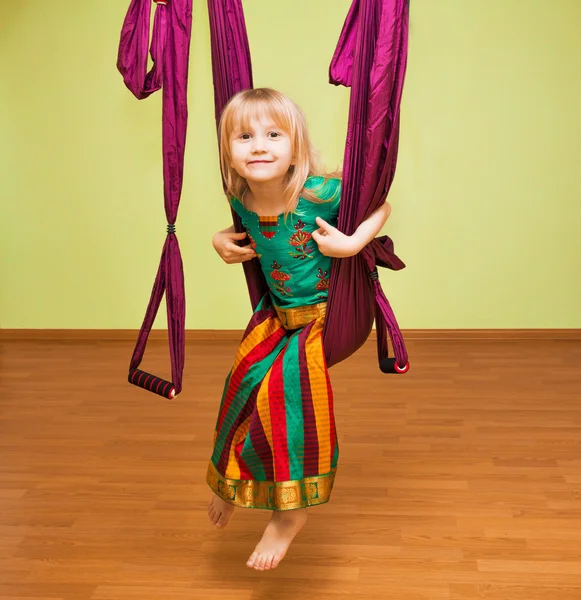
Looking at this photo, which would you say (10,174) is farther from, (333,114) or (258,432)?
(258,432)

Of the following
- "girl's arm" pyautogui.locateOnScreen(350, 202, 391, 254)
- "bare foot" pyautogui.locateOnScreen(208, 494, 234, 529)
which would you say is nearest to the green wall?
"girl's arm" pyautogui.locateOnScreen(350, 202, 391, 254)

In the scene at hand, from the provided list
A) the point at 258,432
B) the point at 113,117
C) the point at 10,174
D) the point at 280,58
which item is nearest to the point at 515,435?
the point at 258,432

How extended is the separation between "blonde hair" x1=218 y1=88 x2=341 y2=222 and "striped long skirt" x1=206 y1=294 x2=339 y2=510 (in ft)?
0.98

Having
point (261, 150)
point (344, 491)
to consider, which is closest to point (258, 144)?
point (261, 150)

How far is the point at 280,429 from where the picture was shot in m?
1.88

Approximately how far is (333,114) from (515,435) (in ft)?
5.48

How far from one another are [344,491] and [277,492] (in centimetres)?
72

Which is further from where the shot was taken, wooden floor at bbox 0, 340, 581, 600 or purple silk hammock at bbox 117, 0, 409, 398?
wooden floor at bbox 0, 340, 581, 600

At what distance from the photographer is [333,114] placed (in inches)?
152

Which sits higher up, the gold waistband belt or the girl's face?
the girl's face

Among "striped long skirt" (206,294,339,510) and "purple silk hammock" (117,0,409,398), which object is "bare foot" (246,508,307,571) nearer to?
"striped long skirt" (206,294,339,510)

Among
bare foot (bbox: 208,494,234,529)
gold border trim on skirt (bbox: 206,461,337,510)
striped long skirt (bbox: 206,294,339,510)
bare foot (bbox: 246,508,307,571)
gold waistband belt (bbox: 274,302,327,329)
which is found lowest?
bare foot (bbox: 208,494,234,529)

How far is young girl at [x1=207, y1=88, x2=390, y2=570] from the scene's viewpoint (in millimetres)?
1849

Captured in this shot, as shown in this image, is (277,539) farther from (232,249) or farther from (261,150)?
(261,150)
